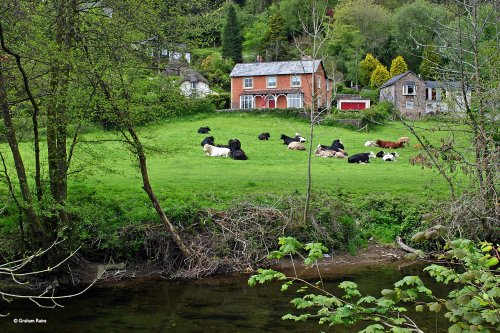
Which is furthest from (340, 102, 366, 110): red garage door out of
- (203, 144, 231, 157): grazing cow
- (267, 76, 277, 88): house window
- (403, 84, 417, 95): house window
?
(203, 144, 231, 157): grazing cow

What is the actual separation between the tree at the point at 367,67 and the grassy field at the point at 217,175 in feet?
149

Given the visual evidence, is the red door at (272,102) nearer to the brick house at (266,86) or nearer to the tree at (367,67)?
the brick house at (266,86)

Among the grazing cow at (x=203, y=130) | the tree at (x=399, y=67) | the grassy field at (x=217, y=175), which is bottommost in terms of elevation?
the grassy field at (x=217, y=175)

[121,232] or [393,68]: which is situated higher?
[393,68]

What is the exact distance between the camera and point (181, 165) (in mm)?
27016

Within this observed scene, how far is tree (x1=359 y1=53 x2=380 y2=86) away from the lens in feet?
259

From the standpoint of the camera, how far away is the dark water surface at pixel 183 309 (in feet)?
36.6

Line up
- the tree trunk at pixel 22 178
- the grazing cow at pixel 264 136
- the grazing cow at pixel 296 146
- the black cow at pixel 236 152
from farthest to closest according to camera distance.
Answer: the grazing cow at pixel 264 136
the grazing cow at pixel 296 146
the black cow at pixel 236 152
the tree trunk at pixel 22 178

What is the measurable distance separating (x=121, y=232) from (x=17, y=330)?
609 centimetres

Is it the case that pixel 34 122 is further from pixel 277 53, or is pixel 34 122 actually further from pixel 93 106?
pixel 277 53

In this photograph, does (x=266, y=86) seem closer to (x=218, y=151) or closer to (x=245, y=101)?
(x=245, y=101)

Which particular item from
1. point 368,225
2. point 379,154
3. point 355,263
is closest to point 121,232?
point 355,263

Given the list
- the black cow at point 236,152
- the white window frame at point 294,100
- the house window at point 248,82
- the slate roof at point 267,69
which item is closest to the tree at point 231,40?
the slate roof at point 267,69

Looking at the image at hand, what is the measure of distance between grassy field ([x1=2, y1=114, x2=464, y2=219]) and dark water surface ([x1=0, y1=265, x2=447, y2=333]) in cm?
366
